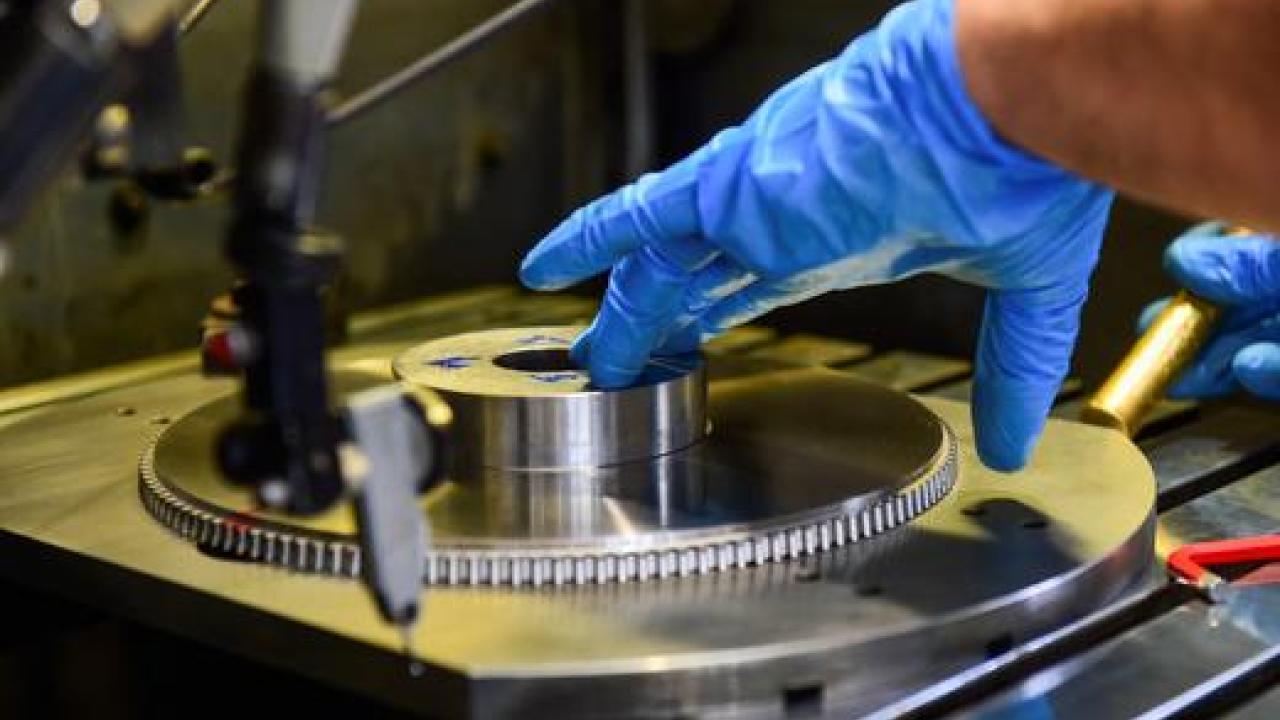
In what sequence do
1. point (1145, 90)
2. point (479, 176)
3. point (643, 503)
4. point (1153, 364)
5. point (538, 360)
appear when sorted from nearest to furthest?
1. point (1145, 90)
2. point (643, 503)
3. point (538, 360)
4. point (1153, 364)
5. point (479, 176)

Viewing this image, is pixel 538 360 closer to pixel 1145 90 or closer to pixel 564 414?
pixel 564 414

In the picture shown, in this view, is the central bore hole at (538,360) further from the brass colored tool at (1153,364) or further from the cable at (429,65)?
the brass colored tool at (1153,364)

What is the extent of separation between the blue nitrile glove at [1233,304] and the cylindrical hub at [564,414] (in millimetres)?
444

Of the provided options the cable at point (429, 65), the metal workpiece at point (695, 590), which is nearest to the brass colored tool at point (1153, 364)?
the metal workpiece at point (695, 590)

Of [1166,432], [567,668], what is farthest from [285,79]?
[1166,432]

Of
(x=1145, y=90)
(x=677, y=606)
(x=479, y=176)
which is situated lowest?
(x=677, y=606)

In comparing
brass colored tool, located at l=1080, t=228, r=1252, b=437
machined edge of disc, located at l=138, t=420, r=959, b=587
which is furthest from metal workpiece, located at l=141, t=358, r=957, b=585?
brass colored tool, located at l=1080, t=228, r=1252, b=437

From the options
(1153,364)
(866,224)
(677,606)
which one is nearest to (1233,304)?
A: (1153,364)

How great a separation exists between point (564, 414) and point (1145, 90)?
372mm

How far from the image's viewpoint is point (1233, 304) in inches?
55.5

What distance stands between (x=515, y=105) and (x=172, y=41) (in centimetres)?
108

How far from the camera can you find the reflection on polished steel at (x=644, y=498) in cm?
98

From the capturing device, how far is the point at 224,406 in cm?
125

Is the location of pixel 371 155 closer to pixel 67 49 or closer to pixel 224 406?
pixel 224 406
